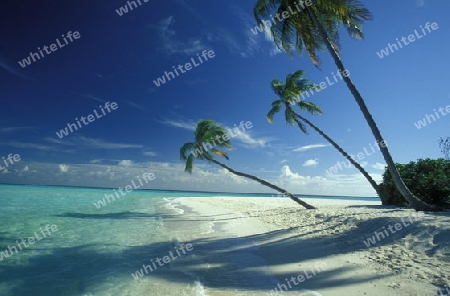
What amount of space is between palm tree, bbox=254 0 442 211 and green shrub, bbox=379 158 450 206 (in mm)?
4656

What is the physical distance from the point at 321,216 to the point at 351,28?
9607 mm

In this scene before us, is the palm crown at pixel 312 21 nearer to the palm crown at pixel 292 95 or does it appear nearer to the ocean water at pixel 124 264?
the palm crown at pixel 292 95

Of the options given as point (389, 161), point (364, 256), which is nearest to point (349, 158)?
point (389, 161)

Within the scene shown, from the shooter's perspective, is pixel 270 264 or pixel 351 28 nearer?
Result: pixel 270 264

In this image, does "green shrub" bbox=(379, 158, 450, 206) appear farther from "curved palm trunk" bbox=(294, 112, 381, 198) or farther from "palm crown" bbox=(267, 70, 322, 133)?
"palm crown" bbox=(267, 70, 322, 133)

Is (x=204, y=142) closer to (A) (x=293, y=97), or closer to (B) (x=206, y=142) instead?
(B) (x=206, y=142)

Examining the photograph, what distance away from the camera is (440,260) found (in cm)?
575

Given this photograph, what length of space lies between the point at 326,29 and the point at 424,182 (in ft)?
34.2

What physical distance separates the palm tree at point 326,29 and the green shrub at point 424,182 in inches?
183

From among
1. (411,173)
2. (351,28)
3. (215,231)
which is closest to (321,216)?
(215,231)

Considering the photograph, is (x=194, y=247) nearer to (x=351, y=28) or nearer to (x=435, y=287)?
(x=435, y=287)

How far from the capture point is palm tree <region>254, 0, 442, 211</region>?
10.7 m

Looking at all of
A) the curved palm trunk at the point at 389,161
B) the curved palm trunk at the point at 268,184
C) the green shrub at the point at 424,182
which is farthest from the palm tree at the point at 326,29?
the curved palm trunk at the point at 268,184

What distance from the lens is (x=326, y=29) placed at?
13.1 metres
